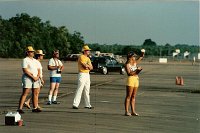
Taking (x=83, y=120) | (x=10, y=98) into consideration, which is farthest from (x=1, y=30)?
(x=83, y=120)

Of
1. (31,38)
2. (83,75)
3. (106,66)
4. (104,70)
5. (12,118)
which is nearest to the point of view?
(12,118)

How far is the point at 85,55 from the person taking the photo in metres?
14.7

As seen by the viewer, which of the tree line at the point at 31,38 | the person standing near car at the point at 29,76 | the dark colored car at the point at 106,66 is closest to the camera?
the person standing near car at the point at 29,76

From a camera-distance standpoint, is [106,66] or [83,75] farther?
[106,66]

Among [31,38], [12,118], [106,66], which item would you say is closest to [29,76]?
[12,118]

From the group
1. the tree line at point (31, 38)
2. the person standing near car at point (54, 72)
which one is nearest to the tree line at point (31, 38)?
the tree line at point (31, 38)

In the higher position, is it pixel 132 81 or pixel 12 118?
pixel 132 81

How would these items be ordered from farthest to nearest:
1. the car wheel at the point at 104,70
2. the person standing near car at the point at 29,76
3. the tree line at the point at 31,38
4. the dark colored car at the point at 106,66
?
the tree line at the point at 31,38, the dark colored car at the point at 106,66, the car wheel at the point at 104,70, the person standing near car at the point at 29,76

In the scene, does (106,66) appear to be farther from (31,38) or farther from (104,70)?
(31,38)

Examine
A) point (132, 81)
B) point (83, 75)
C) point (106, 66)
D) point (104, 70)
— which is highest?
point (83, 75)

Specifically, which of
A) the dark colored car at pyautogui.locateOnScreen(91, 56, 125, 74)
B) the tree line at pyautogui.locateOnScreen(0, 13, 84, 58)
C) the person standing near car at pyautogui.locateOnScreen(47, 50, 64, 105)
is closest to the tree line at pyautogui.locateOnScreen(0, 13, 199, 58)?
the tree line at pyautogui.locateOnScreen(0, 13, 84, 58)

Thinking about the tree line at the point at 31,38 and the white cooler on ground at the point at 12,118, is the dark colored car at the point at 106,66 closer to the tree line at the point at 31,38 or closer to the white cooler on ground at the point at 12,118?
the white cooler on ground at the point at 12,118

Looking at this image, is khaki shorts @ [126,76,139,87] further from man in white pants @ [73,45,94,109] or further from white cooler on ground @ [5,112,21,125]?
white cooler on ground @ [5,112,21,125]

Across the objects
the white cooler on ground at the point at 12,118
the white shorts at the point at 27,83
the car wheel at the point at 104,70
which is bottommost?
the white cooler on ground at the point at 12,118
